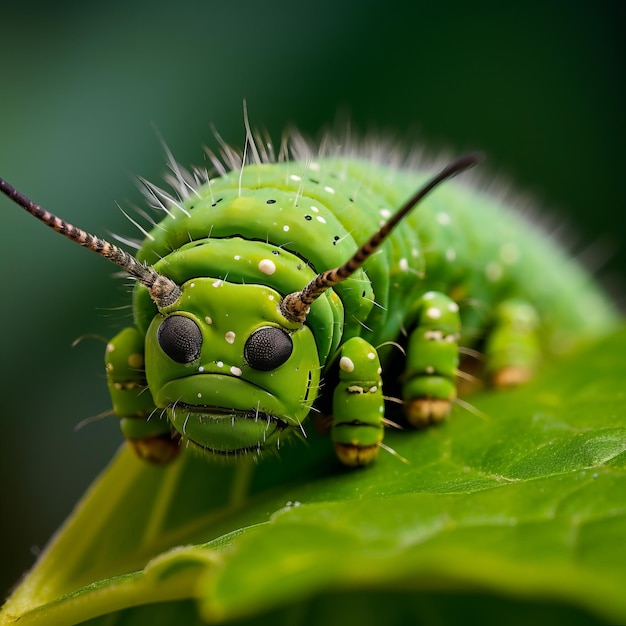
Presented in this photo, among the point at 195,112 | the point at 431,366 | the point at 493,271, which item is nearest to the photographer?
the point at 431,366

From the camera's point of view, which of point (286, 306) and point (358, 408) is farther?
point (358, 408)

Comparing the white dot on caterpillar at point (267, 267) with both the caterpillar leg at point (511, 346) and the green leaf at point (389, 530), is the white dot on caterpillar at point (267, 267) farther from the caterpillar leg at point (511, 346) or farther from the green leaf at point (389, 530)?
the caterpillar leg at point (511, 346)

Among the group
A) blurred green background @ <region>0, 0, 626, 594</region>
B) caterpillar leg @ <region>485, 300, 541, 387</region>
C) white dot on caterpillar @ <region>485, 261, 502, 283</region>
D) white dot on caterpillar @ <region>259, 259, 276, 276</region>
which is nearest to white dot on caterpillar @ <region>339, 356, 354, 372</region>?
white dot on caterpillar @ <region>259, 259, 276, 276</region>

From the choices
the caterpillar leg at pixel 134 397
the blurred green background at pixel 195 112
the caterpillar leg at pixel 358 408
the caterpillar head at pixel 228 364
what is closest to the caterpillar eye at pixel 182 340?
the caterpillar head at pixel 228 364

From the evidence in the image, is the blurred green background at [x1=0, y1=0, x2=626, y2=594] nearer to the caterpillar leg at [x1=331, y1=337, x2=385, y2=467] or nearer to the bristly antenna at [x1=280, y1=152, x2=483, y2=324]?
the caterpillar leg at [x1=331, y1=337, x2=385, y2=467]

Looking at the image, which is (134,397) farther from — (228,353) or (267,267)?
(267,267)

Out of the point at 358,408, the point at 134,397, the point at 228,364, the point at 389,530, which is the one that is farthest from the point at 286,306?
the point at 389,530
